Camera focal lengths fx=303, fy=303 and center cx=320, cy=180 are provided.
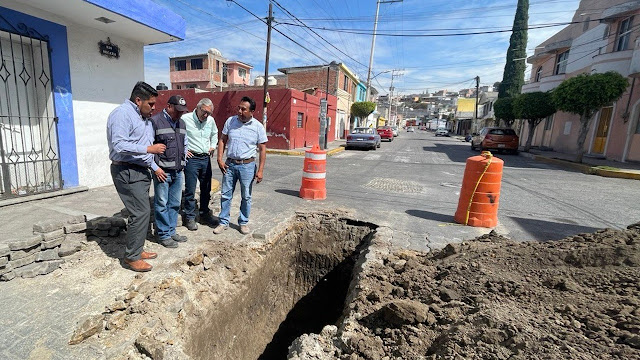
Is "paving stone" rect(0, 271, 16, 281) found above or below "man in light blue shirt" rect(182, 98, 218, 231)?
below

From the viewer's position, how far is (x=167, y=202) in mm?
3621

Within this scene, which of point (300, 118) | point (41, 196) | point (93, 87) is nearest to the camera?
point (41, 196)

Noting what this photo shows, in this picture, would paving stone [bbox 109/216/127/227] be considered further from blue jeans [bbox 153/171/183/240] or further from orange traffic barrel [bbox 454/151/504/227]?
orange traffic barrel [bbox 454/151/504/227]

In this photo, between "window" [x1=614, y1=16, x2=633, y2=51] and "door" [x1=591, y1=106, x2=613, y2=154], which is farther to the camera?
"door" [x1=591, y1=106, x2=613, y2=154]

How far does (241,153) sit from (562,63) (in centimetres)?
2703

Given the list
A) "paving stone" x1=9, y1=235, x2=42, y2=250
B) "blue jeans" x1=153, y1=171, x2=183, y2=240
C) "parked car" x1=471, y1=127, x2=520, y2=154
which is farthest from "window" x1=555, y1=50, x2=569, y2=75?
"paving stone" x1=9, y1=235, x2=42, y2=250

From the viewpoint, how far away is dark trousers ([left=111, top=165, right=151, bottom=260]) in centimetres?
292

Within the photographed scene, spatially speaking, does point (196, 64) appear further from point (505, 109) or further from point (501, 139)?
point (501, 139)

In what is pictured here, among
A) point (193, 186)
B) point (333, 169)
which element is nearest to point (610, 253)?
point (193, 186)

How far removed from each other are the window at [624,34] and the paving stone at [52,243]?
22.4m

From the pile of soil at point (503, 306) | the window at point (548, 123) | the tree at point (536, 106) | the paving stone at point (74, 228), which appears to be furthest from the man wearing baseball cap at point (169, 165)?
the window at point (548, 123)

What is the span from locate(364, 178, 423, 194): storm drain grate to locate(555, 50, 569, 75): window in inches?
795

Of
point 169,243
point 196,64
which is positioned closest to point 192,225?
point 169,243

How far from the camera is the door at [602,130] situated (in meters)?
15.7
